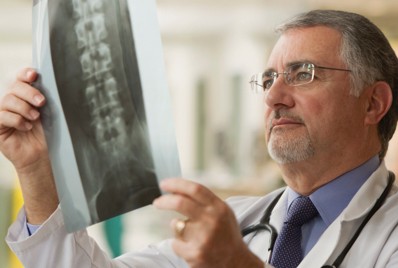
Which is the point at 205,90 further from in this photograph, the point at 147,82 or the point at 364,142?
the point at 147,82

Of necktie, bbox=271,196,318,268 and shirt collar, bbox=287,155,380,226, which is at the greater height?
shirt collar, bbox=287,155,380,226

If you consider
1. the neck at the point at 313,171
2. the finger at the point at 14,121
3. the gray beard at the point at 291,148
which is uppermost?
the finger at the point at 14,121

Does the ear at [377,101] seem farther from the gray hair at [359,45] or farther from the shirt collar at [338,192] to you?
the shirt collar at [338,192]

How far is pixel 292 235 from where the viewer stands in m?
1.54

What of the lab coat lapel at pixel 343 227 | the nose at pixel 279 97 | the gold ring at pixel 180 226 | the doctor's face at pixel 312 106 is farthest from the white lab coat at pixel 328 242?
the gold ring at pixel 180 226

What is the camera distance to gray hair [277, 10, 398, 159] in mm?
1626

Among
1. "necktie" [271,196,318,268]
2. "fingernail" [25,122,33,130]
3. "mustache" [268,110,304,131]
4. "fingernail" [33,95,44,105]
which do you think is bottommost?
"necktie" [271,196,318,268]

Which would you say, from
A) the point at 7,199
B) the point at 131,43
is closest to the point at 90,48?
the point at 131,43

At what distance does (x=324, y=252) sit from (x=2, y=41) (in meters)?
2.62

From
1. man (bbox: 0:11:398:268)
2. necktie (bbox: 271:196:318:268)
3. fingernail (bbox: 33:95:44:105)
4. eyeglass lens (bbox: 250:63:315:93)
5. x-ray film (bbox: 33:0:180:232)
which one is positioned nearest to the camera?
x-ray film (bbox: 33:0:180:232)

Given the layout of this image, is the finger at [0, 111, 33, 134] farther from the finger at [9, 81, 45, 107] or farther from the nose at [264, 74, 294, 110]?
the nose at [264, 74, 294, 110]

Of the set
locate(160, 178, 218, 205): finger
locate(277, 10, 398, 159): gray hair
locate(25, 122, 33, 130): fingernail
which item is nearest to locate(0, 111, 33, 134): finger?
locate(25, 122, 33, 130): fingernail

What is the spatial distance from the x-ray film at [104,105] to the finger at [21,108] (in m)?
0.05

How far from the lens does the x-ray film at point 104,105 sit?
109 cm
